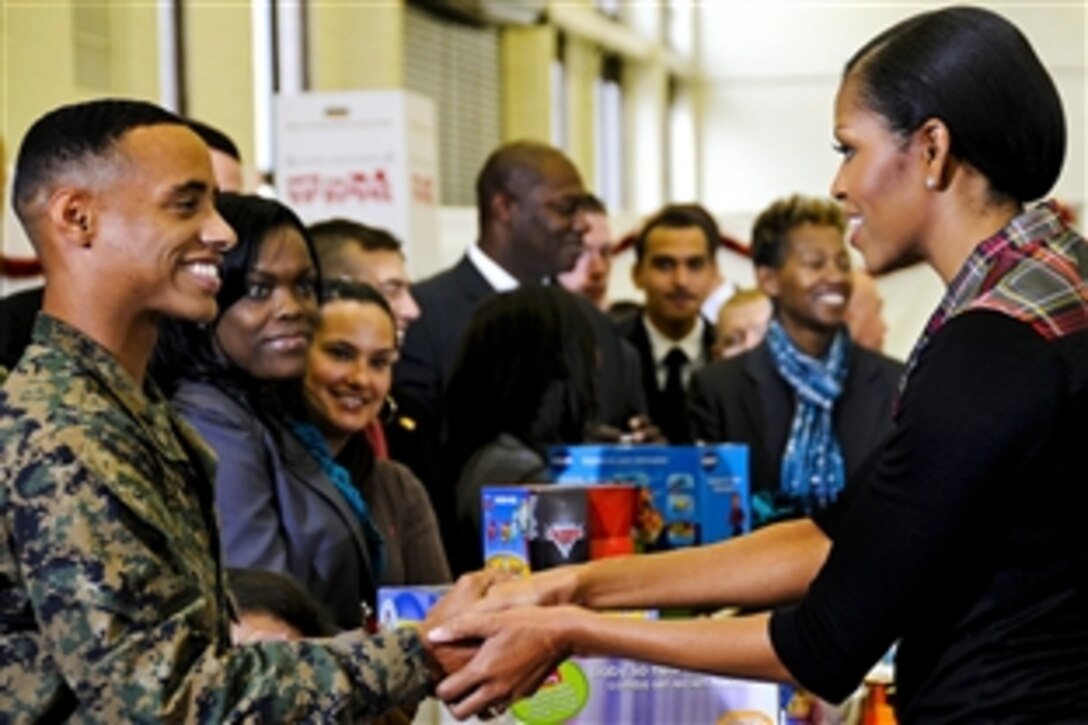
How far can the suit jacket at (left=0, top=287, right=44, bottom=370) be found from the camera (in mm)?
3387

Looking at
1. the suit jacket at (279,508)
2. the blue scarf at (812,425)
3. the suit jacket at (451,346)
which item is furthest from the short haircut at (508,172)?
the suit jacket at (279,508)

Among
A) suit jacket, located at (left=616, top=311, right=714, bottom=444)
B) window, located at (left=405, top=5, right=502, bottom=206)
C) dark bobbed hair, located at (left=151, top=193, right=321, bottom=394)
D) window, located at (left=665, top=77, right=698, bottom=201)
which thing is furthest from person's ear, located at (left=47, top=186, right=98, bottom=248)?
window, located at (left=665, top=77, right=698, bottom=201)

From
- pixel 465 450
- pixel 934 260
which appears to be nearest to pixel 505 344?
pixel 465 450

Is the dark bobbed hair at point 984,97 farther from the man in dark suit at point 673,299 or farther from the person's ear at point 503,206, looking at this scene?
the man in dark suit at point 673,299

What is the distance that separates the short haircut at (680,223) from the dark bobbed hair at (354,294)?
9.58ft

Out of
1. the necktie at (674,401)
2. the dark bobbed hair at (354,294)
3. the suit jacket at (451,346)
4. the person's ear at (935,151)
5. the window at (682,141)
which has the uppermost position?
the window at (682,141)

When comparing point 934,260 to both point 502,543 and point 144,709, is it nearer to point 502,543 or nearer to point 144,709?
point 144,709

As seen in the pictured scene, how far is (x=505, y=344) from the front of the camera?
396 cm

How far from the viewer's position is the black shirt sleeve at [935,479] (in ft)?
6.39

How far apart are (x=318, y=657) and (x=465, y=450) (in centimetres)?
195

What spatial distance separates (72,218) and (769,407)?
113 inches

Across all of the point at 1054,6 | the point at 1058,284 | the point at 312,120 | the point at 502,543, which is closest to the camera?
the point at 1058,284

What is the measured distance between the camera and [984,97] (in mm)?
2059

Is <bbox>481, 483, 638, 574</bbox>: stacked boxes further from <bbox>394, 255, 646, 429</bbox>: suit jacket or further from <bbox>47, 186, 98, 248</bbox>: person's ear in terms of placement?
<bbox>394, 255, 646, 429</bbox>: suit jacket
